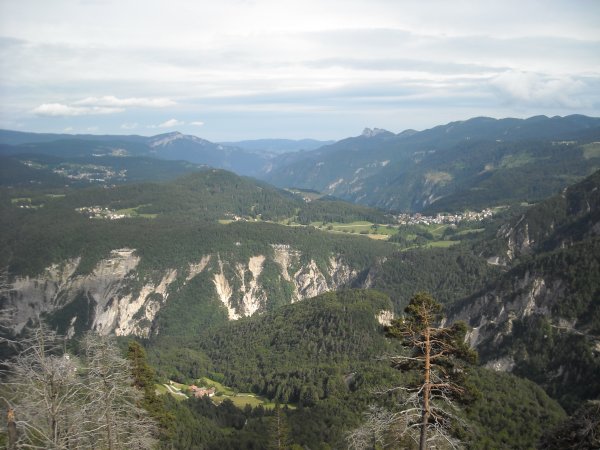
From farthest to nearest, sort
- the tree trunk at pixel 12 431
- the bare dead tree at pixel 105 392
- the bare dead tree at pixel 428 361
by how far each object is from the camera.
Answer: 1. the bare dead tree at pixel 105 392
2. the bare dead tree at pixel 428 361
3. the tree trunk at pixel 12 431

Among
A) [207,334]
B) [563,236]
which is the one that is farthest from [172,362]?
[563,236]

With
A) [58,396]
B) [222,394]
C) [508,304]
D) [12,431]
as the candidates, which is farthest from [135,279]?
[12,431]

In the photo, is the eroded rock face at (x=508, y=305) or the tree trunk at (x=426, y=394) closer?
the tree trunk at (x=426, y=394)

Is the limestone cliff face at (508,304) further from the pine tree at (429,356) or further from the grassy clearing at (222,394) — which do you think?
the pine tree at (429,356)

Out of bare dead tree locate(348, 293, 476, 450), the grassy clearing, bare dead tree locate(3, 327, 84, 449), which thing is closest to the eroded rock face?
the grassy clearing

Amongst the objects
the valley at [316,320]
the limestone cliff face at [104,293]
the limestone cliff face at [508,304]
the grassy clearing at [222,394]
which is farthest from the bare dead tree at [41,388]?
the limestone cliff face at [104,293]

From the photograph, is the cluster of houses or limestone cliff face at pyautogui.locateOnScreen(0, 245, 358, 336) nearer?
the cluster of houses

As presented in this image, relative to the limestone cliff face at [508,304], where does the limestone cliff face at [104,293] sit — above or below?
below

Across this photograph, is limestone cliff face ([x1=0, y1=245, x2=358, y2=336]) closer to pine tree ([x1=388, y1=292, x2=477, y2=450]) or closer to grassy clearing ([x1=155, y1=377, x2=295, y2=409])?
grassy clearing ([x1=155, y1=377, x2=295, y2=409])

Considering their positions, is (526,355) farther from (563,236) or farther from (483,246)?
(483,246)

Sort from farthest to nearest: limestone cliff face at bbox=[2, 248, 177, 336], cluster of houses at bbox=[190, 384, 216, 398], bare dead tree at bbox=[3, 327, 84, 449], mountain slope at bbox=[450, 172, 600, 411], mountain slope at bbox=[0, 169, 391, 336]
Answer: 1. limestone cliff face at bbox=[2, 248, 177, 336]
2. mountain slope at bbox=[0, 169, 391, 336]
3. mountain slope at bbox=[450, 172, 600, 411]
4. cluster of houses at bbox=[190, 384, 216, 398]
5. bare dead tree at bbox=[3, 327, 84, 449]
